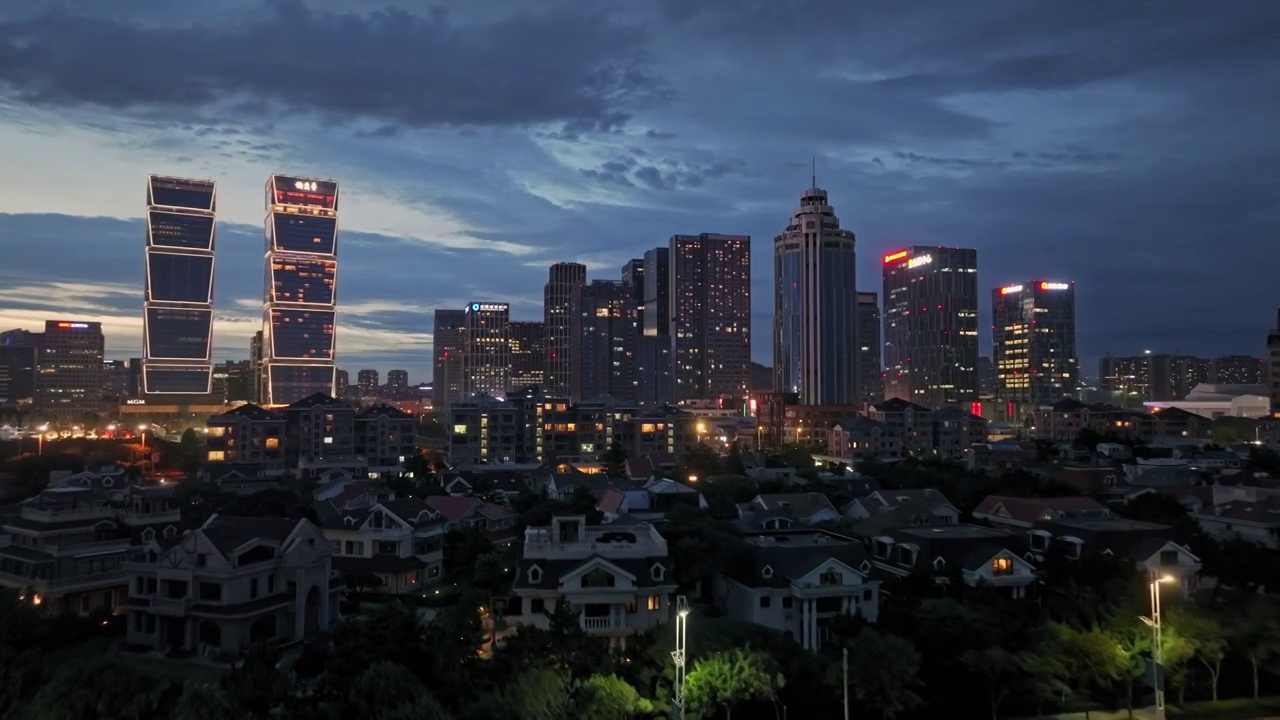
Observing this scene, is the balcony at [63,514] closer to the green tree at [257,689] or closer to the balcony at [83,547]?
the balcony at [83,547]

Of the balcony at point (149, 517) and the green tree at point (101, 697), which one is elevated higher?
the balcony at point (149, 517)

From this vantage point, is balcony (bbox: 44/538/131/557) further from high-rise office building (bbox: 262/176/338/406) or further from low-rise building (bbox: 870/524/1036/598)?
high-rise office building (bbox: 262/176/338/406)

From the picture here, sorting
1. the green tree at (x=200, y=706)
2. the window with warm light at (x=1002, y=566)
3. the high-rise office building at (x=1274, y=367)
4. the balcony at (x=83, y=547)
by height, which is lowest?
the window with warm light at (x=1002, y=566)

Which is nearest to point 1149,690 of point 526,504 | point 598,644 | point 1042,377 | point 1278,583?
point 1278,583

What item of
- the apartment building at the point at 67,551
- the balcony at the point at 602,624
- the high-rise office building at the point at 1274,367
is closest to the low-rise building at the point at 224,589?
the apartment building at the point at 67,551

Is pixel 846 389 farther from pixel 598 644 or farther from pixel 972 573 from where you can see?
pixel 598 644

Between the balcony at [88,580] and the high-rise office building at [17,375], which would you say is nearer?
the balcony at [88,580]

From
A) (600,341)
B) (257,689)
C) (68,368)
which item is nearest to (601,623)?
(257,689)
